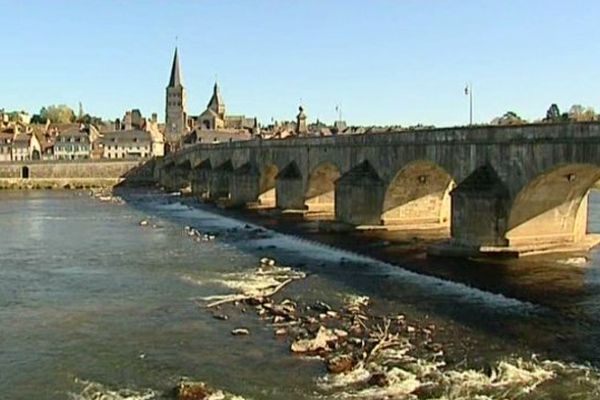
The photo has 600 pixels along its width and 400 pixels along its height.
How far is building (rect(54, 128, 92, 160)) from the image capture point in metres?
147

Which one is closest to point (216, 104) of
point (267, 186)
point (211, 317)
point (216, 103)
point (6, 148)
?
point (216, 103)

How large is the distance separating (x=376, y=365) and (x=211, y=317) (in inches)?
300

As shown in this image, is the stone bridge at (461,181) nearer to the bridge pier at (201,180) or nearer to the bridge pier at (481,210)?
the bridge pier at (481,210)

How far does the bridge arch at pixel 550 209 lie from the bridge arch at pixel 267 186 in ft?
128

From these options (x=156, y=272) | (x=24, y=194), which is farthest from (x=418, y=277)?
(x=24, y=194)

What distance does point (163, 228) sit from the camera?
57.2m

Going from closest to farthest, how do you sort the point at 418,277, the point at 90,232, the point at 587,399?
the point at 587,399 → the point at 418,277 → the point at 90,232

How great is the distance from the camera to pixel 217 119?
178 metres

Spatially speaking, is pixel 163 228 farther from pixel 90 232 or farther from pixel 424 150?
pixel 424 150

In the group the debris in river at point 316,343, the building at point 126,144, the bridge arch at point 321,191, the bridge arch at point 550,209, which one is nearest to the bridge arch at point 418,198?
the bridge arch at point 550,209

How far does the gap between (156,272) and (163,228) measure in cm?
2044

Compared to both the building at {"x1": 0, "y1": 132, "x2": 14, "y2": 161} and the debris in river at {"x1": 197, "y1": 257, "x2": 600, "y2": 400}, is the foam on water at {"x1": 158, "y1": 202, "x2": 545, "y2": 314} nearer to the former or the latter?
the debris in river at {"x1": 197, "y1": 257, "x2": 600, "y2": 400}

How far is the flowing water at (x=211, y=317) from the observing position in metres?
21.0

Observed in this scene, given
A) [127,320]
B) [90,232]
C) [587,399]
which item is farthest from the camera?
[90,232]
